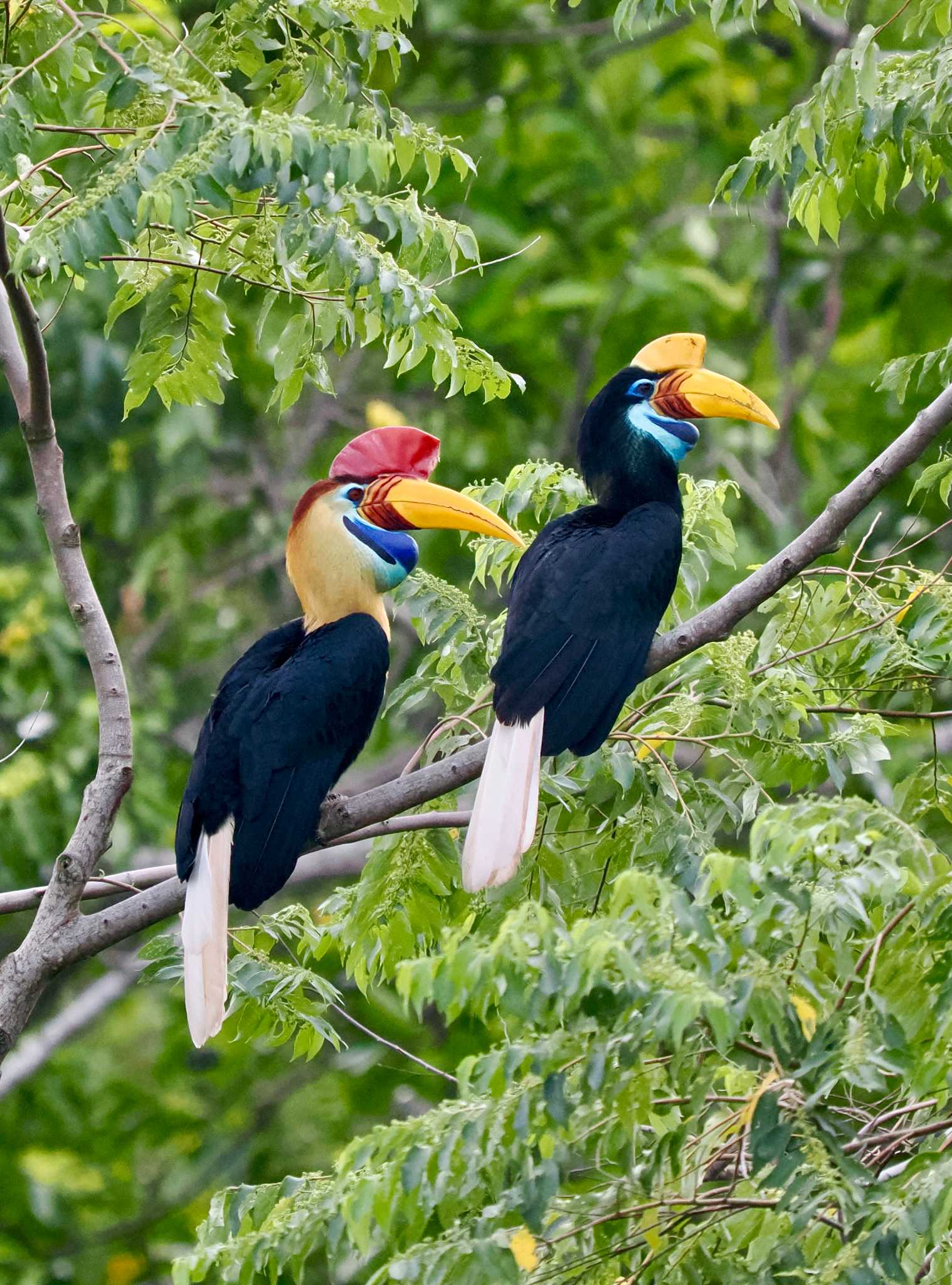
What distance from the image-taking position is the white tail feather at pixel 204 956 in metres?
3.05

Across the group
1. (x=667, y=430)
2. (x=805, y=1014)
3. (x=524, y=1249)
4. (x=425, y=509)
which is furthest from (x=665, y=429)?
(x=524, y=1249)

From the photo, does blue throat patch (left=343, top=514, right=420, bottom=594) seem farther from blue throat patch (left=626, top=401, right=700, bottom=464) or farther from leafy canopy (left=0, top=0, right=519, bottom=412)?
blue throat patch (left=626, top=401, right=700, bottom=464)

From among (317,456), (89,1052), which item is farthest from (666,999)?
(89,1052)

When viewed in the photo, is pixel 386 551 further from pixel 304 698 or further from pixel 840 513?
pixel 840 513

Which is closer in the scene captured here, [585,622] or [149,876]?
[149,876]

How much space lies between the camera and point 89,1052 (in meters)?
8.59

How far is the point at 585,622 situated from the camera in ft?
11.2

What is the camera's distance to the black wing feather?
3.32 meters

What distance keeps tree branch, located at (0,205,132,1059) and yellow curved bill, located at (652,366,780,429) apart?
133 cm

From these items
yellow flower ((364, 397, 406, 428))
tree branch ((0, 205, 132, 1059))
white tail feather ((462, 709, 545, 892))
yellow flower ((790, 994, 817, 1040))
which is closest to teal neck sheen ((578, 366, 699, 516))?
white tail feather ((462, 709, 545, 892))

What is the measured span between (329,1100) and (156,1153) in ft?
5.99

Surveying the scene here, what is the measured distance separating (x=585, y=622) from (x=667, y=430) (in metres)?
0.59

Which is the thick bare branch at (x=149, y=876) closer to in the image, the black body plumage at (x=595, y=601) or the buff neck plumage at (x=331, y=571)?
the black body plumage at (x=595, y=601)

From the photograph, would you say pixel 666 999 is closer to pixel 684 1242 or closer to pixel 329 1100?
pixel 684 1242
